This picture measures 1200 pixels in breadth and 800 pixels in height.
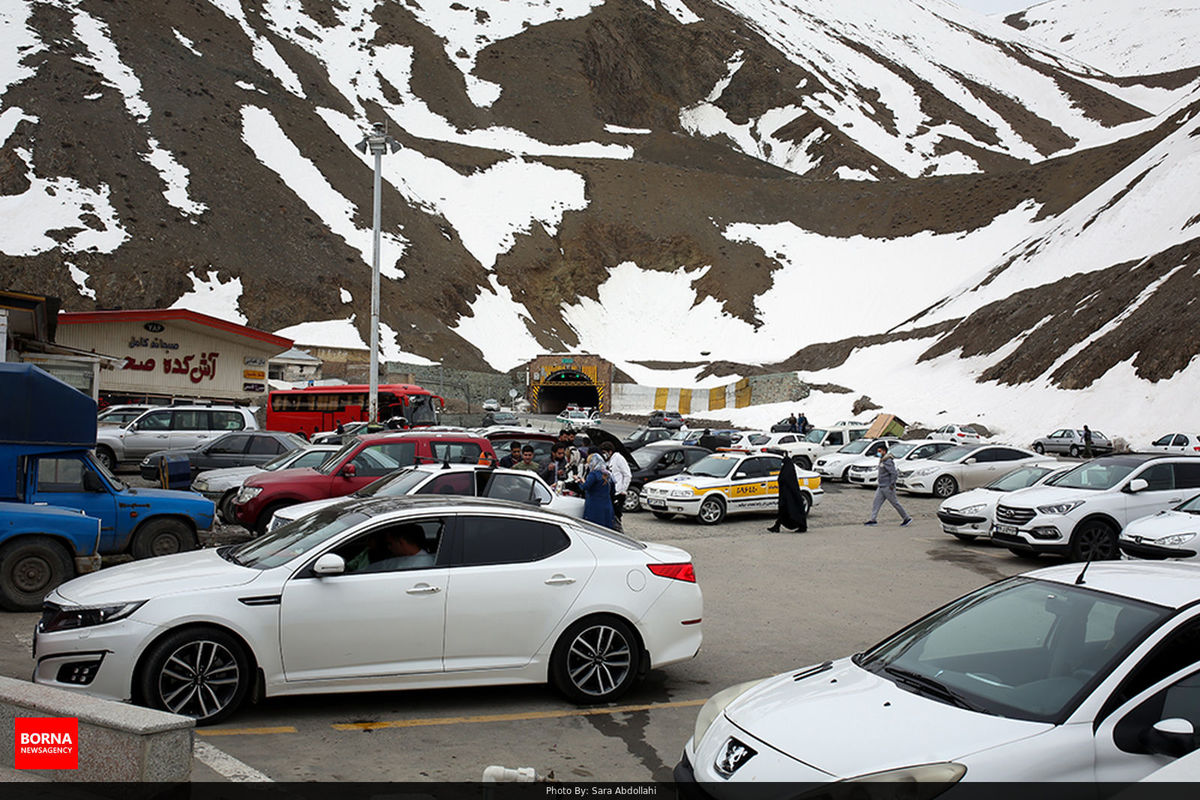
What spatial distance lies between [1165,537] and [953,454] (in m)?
13.6

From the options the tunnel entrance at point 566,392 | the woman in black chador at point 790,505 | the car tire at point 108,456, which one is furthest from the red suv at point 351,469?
the tunnel entrance at point 566,392

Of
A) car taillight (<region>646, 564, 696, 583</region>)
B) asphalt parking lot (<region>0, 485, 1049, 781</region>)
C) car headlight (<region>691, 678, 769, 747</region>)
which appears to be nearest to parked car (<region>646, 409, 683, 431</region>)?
asphalt parking lot (<region>0, 485, 1049, 781</region>)

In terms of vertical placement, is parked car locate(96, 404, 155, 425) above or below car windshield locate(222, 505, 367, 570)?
above

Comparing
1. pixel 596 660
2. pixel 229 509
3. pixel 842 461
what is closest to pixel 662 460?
pixel 842 461

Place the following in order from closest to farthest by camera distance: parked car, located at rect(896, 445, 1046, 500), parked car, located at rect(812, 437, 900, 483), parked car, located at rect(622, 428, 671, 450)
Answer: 1. parked car, located at rect(896, 445, 1046, 500)
2. parked car, located at rect(812, 437, 900, 483)
3. parked car, located at rect(622, 428, 671, 450)

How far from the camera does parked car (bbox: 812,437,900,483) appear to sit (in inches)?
1104

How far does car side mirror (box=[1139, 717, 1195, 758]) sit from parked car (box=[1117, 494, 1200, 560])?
777 cm

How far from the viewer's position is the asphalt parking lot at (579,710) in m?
5.30

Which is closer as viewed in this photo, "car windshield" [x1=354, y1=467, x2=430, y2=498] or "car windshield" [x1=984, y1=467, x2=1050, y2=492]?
"car windshield" [x1=354, y1=467, x2=430, y2=498]

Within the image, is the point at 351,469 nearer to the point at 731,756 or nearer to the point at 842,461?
the point at 731,756

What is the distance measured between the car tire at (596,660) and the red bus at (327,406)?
29.6 metres

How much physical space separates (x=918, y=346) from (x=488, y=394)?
28818 millimetres

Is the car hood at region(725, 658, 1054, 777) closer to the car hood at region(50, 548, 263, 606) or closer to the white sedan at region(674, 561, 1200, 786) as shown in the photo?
the white sedan at region(674, 561, 1200, 786)

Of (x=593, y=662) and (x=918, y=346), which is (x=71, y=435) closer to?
(x=593, y=662)
